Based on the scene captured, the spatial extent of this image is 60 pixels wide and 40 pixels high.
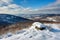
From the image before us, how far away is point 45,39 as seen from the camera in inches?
466

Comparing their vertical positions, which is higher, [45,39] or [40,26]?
[40,26]

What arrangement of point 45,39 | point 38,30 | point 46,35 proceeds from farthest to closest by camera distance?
point 38,30 → point 46,35 → point 45,39

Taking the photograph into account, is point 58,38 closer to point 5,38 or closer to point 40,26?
point 40,26

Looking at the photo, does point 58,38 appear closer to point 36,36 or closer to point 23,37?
point 36,36

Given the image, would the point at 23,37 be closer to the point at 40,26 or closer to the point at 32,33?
the point at 32,33

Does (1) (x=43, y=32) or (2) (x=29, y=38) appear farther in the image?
(1) (x=43, y=32)

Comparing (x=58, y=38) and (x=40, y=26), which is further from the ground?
(x=40, y=26)

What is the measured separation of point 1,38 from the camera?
486 inches

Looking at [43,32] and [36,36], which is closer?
[36,36]

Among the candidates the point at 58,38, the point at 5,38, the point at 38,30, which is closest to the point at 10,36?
the point at 5,38

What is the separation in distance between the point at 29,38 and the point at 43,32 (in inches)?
75.1

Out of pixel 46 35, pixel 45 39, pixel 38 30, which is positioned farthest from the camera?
pixel 38 30

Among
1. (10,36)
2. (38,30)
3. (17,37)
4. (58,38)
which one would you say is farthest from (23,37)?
(58,38)

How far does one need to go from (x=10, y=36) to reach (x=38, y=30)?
114 inches
